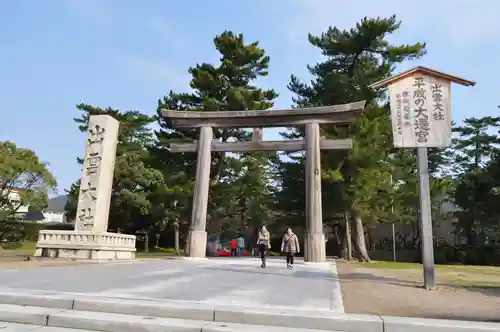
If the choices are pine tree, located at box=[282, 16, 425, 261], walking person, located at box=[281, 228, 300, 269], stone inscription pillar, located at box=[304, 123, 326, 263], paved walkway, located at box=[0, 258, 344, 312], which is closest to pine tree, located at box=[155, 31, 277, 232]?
pine tree, located at box=[282, 16, 425, 261]

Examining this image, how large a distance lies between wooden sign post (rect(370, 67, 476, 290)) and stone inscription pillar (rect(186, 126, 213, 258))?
983 cm

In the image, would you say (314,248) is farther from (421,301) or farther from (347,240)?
(421,301)

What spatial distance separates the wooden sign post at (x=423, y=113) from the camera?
1004 cm

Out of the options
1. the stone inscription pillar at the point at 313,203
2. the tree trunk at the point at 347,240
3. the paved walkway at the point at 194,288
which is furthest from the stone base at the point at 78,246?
the tree trunk at the point at 347,240

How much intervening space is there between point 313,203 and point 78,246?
959 centimetres

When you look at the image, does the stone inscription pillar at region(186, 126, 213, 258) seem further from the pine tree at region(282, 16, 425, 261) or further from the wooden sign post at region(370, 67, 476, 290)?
the wooden sign post at region(370, 67, 476, 290)

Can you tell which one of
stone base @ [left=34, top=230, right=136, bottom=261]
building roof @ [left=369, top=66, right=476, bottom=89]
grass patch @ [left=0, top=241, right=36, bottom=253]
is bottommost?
grass patch @ [left=0, top=241, right=36, bottom=253]

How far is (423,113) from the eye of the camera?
34.2 feet

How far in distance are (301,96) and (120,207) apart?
17.2 m

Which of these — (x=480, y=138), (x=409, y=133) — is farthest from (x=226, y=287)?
(x=480, y=138)

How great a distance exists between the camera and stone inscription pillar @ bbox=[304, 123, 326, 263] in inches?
642

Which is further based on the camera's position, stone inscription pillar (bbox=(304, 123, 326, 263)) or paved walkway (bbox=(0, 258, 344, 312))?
stone inscription pillar (bbox=(304, 123, 326, 263))

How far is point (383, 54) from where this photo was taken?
2320cm

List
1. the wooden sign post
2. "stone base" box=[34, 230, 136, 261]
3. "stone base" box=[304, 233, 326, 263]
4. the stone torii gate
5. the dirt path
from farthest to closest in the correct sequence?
1. the stone torii gate
2. "stone base" box=[304, 233, 326, 263]
3. "stone base" box=[34, 230, 136, 261]
4. the wooden sign post
5. the dirt path
